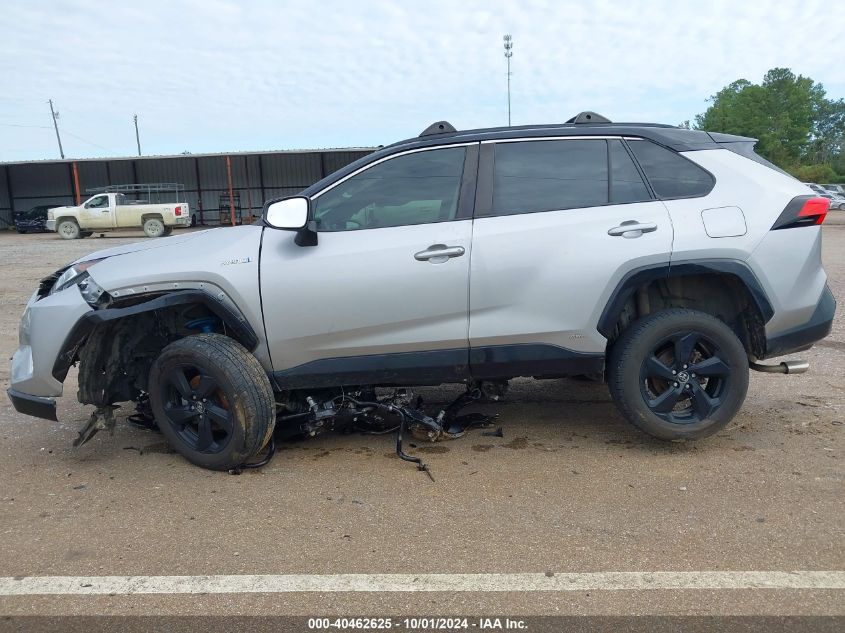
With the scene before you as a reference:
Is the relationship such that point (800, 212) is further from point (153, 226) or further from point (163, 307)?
point (153, 226)

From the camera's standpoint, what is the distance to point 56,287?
168 inches

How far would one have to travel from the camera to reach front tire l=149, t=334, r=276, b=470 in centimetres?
393

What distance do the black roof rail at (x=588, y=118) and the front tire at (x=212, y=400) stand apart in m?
2.44

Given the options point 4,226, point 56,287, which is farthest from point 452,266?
point 4,226

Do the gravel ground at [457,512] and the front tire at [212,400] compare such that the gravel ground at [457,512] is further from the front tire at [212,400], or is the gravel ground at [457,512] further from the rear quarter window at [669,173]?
the rear quarter window at [669,173]

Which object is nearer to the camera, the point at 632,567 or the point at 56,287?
the point at 632,567

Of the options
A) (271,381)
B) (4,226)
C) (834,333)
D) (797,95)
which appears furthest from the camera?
(797,95)

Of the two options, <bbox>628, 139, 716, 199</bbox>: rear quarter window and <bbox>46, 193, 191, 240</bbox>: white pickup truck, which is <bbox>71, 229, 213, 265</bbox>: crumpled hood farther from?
<bbox>46, 193, 191, 240</bbox>: white pickup truck

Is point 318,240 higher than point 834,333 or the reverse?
higher

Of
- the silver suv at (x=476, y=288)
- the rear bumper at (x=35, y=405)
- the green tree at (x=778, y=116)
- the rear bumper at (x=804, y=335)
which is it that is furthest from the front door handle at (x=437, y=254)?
the green tree at (x=778, y=116)

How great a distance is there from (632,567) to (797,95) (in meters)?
75.3

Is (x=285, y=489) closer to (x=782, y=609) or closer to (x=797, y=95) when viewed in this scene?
(x=782, y=609)

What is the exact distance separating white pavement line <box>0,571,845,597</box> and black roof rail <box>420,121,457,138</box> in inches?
104

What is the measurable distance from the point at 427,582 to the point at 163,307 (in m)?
2.22
